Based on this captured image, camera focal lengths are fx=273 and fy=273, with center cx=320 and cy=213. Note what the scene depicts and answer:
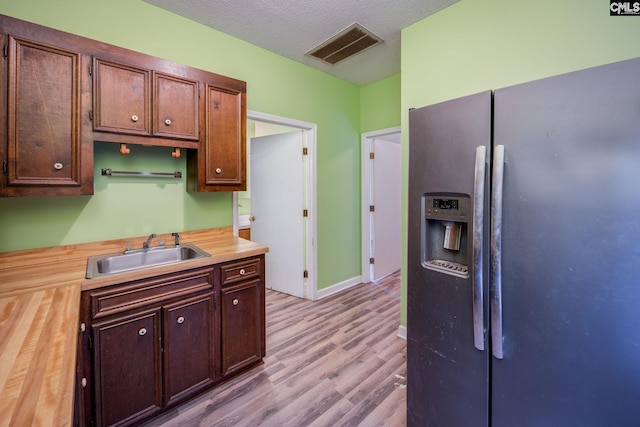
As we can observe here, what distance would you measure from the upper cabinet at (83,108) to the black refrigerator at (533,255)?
151 cm

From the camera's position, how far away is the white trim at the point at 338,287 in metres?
3.31

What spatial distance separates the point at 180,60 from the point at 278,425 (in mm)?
2626

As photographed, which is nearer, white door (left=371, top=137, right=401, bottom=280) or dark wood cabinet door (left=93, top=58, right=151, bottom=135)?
dark wood cabinet door (left=93, top=58, right=151, bottom=135)

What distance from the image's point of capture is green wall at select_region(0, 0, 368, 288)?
1676 millimetres

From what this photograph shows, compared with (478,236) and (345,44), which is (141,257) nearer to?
(478,236)

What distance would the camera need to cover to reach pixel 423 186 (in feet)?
4.23

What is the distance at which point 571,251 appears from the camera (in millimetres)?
927

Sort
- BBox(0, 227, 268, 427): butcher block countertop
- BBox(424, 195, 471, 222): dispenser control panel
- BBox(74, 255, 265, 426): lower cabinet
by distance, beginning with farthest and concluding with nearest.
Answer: BBox(74, 255, 265, 426): lower cabinet
BBox(424, 195, 471, 222): dispenser control panel
BBox(0, 227, 268, 427): butcher block countertop

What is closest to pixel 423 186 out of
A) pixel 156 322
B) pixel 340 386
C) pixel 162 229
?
pixel 340 386

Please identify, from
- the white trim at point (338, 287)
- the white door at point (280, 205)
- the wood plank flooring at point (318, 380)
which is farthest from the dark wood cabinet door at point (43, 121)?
the white trim at point (338, 287)

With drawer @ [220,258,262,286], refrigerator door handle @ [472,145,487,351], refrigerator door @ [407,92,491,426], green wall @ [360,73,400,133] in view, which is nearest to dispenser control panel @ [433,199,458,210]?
refrigerator door @ [407,92,491,426]

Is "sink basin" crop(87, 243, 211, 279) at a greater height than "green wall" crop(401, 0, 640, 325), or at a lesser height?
lesser

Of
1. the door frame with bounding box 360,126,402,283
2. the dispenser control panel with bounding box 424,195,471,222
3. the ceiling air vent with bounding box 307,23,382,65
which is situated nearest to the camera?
the dispenser control panel with bounding box 424,195,471,222

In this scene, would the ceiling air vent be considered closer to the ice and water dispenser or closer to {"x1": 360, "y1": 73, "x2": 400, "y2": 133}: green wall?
{"x1": 360, "y1": 73, "x2": 400, "y2": 133}: green wall
